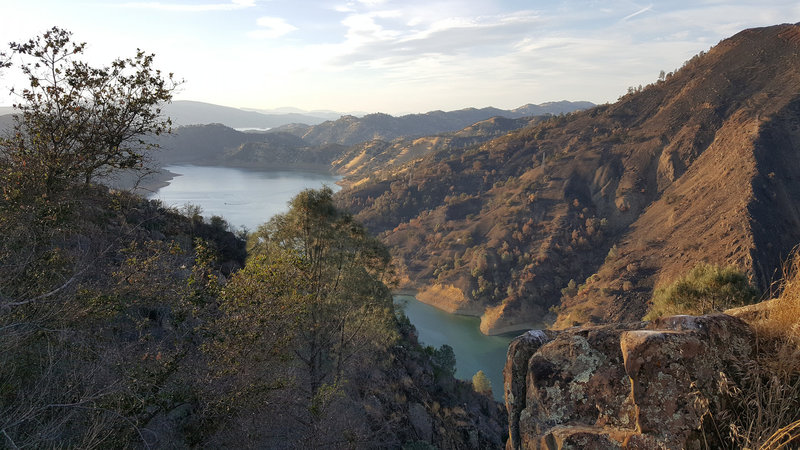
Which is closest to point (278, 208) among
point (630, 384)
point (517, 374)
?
point (517, 374)

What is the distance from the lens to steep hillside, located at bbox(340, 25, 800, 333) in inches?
1858

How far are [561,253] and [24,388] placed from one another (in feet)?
204

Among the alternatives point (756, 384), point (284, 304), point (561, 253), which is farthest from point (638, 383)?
point (561, 253)

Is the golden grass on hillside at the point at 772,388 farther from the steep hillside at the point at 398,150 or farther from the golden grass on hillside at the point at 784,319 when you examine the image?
the steep hillside at the point at 398,150

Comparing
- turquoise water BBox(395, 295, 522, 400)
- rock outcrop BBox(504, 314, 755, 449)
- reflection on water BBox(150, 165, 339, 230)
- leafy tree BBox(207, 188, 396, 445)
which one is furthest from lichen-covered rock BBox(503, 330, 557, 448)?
reflection on water BBox(150, 165, 339, 230)

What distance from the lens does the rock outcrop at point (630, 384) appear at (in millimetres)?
3307

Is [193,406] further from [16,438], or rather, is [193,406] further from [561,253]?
[561,253]

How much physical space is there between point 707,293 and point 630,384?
20.6m

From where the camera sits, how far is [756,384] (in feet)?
10.5

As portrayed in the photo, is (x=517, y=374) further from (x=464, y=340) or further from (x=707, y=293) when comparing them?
(x=464, y=340)

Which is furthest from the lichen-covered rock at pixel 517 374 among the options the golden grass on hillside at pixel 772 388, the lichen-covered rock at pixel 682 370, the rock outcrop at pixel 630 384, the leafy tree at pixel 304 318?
the leafy tree at pixel 304 318

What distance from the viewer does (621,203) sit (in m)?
64.8

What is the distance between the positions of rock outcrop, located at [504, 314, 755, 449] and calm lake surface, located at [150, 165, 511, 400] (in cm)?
1544

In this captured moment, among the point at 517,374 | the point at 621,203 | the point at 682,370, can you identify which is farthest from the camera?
the point at 621,203
